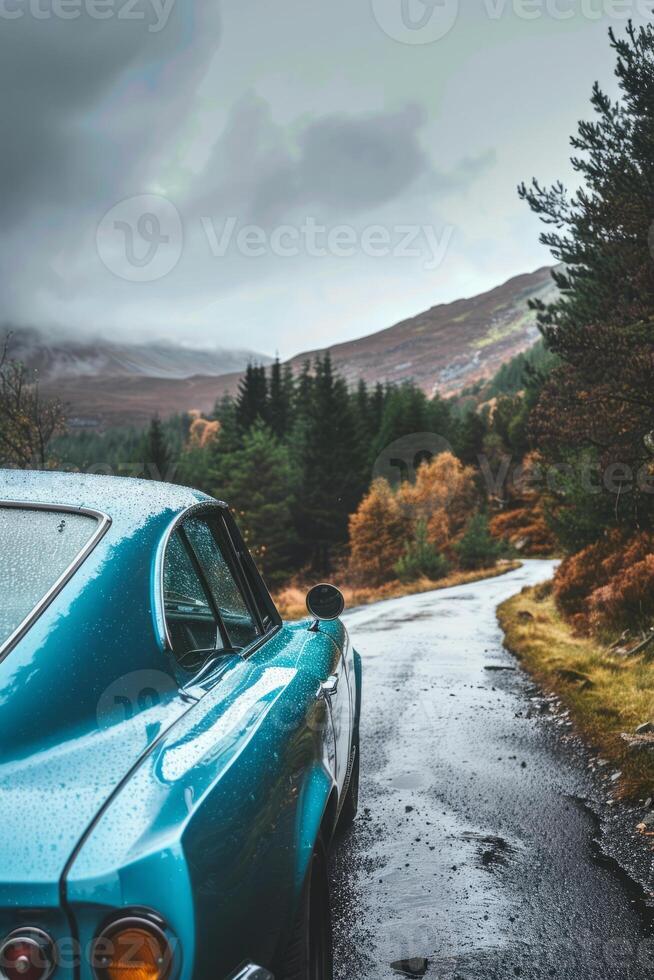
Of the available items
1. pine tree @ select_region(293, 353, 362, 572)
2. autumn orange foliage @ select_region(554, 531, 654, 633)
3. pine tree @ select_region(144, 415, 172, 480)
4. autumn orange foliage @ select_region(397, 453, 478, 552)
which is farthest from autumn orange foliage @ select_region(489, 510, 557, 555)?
autumn orange foliage @ select_region(554, 531, 654, 633)

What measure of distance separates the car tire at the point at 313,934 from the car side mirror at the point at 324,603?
4.60 ft

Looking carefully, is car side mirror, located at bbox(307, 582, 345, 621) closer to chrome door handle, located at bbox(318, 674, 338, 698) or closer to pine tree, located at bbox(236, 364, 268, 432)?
chrome door handle, located at bbox(318, 674, 338, 698)

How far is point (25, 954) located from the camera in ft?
4.25

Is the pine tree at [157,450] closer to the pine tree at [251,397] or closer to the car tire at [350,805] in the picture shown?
the pine tree at [251,397]

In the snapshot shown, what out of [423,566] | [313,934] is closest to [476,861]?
[313,934]

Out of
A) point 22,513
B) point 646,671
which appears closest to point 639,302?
point 646,671

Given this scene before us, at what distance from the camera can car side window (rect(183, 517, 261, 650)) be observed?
2686mm

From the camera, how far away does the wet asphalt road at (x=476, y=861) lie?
9.89ft

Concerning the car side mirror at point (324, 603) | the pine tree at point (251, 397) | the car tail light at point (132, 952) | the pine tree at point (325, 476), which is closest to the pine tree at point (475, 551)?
the pine tree at point (325, 476)

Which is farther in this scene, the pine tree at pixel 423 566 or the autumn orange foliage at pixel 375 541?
the autumn orange foliage at pixel 375 541

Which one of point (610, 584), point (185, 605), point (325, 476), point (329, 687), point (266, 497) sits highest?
point (185, 605)

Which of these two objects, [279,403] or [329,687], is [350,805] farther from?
[279,403]

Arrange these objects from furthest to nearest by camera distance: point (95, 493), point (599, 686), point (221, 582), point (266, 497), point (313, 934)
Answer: point (266, 497)
point (599, 686)
point (221, 582)
point (95, 493)
point (313, 934)

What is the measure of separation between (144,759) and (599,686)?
7284 millimetres
